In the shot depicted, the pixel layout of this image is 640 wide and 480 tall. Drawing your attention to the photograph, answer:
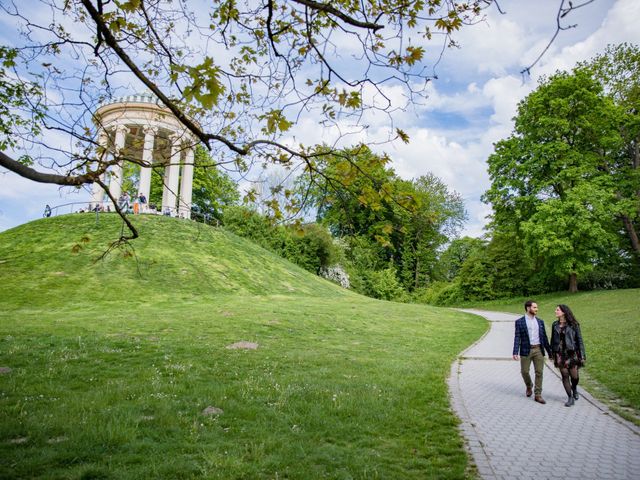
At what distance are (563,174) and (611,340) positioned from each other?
69.2 ft

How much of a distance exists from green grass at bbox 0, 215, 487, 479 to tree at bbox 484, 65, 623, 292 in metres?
13.2

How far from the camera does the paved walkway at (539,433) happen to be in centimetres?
555

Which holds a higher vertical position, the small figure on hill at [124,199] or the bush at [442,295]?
the small figure on hill at [124,199]

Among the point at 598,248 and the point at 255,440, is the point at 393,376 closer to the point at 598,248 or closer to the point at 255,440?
the point at 255,440

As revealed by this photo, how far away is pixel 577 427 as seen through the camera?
291 inches

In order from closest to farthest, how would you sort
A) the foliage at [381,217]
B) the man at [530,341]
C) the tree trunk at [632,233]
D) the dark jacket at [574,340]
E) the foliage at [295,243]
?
the foliage at [381,217] < the dark jacket at [574,340] < the man at [530,341] < the tree trunk at [632,233] < the foliage at [295,243]

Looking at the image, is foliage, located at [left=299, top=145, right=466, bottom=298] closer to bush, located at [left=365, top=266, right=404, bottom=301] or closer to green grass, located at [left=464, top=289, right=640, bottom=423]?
A: bush, located at [left=365, top=266, right=404, bottom=301]

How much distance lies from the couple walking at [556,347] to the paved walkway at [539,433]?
445 millimetres

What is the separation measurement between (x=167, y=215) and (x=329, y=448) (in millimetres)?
42005

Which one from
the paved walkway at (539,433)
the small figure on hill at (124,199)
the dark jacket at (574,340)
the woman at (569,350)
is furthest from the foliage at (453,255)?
the dark jacket at (574,340)

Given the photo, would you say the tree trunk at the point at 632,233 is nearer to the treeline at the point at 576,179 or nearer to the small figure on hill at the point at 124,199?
the treeline at the point at 576,179

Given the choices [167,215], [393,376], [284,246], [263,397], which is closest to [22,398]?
[263,397]

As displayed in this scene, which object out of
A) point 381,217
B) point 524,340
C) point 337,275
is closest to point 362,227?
point 381,217

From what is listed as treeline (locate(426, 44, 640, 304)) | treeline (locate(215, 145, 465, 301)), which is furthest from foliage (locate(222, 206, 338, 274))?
treeline (locate(426, 44, 640, 304))
